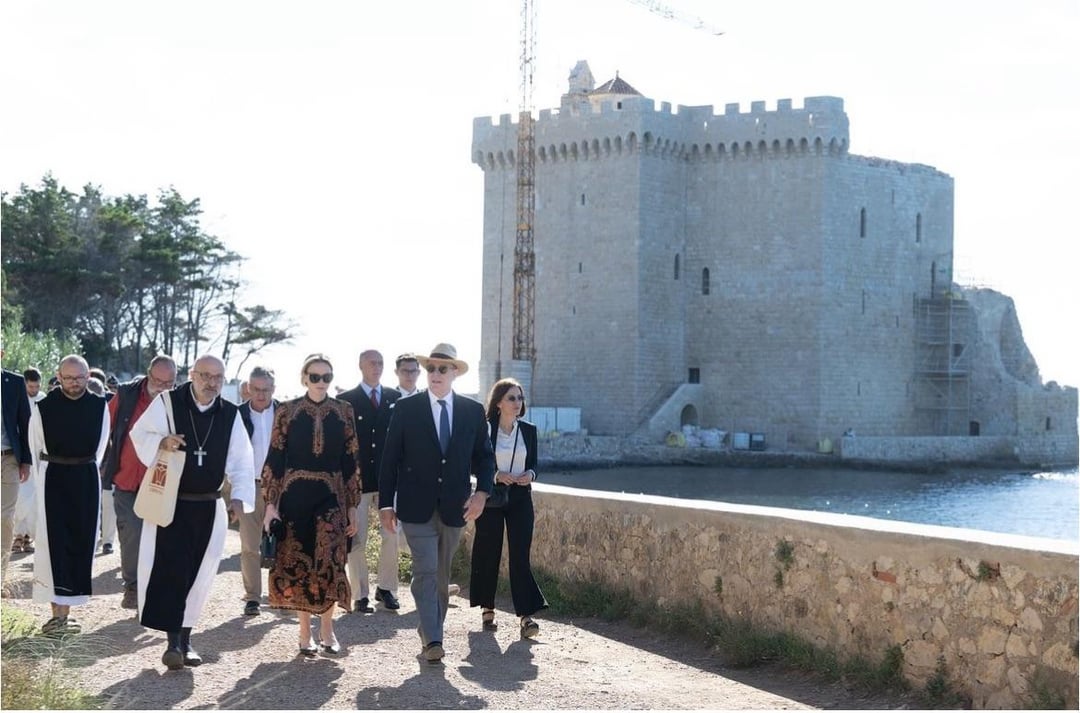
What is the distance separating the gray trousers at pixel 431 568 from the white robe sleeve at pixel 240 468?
73 cm

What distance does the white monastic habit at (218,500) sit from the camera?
6.59 meters

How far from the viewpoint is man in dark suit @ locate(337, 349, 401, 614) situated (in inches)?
332

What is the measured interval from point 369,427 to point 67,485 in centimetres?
169

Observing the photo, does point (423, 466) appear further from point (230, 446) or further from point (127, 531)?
point (127, 531)

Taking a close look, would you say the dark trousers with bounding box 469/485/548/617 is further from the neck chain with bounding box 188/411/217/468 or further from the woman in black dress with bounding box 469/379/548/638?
the neck chain with bounding box 188/411/217/468

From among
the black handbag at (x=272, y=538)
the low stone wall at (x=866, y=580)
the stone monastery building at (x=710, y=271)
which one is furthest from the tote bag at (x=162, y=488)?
the stone monastery building at (x=710, y=271)

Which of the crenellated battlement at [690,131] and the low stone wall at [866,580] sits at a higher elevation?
the crenellated battlement at [690,131]

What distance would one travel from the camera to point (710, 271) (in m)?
41.9

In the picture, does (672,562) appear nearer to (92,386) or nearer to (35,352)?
(92,386)

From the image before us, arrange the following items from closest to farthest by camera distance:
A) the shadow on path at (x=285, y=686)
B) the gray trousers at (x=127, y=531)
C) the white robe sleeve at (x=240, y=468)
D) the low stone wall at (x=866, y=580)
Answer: the low stone wall at (x=866, y=580), the shadow on path at (x=285, y=686), the white robe sleeve at (x=240, y=468), the gray trousers at (x=127, y=531)

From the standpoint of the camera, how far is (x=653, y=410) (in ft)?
135

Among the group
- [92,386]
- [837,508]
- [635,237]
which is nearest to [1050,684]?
[92,386]

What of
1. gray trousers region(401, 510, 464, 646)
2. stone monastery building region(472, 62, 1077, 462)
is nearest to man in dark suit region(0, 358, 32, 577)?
gray trousers region(401, 510, 464, 646)

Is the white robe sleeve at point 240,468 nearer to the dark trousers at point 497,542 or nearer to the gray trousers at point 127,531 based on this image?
the dark trousers at point 497,542
